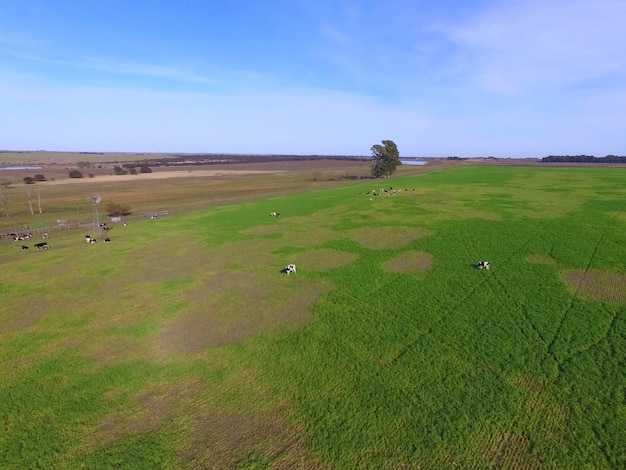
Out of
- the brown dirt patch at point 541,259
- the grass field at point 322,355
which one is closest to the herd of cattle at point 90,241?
the grass field at point 322,355

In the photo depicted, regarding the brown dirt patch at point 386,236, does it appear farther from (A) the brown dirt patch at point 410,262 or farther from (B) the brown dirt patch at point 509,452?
(B) the brown dirt patch at point 509,452

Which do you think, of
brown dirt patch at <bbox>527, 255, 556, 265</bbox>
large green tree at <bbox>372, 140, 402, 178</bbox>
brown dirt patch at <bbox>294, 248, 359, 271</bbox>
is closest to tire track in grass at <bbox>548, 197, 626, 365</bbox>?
brown dirt patch at <bbox>527, 255, 556, 265</bbox>

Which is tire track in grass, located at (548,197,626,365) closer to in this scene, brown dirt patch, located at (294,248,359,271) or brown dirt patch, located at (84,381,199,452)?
brown dirt patch, located at (294,248,359,271)

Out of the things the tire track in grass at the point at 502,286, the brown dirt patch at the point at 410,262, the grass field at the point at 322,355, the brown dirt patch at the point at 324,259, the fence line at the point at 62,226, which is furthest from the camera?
the fence line at the point at 62,226

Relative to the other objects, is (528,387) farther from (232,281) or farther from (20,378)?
(20,378)

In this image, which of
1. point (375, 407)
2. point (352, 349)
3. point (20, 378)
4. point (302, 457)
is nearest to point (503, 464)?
point (375, 407)
